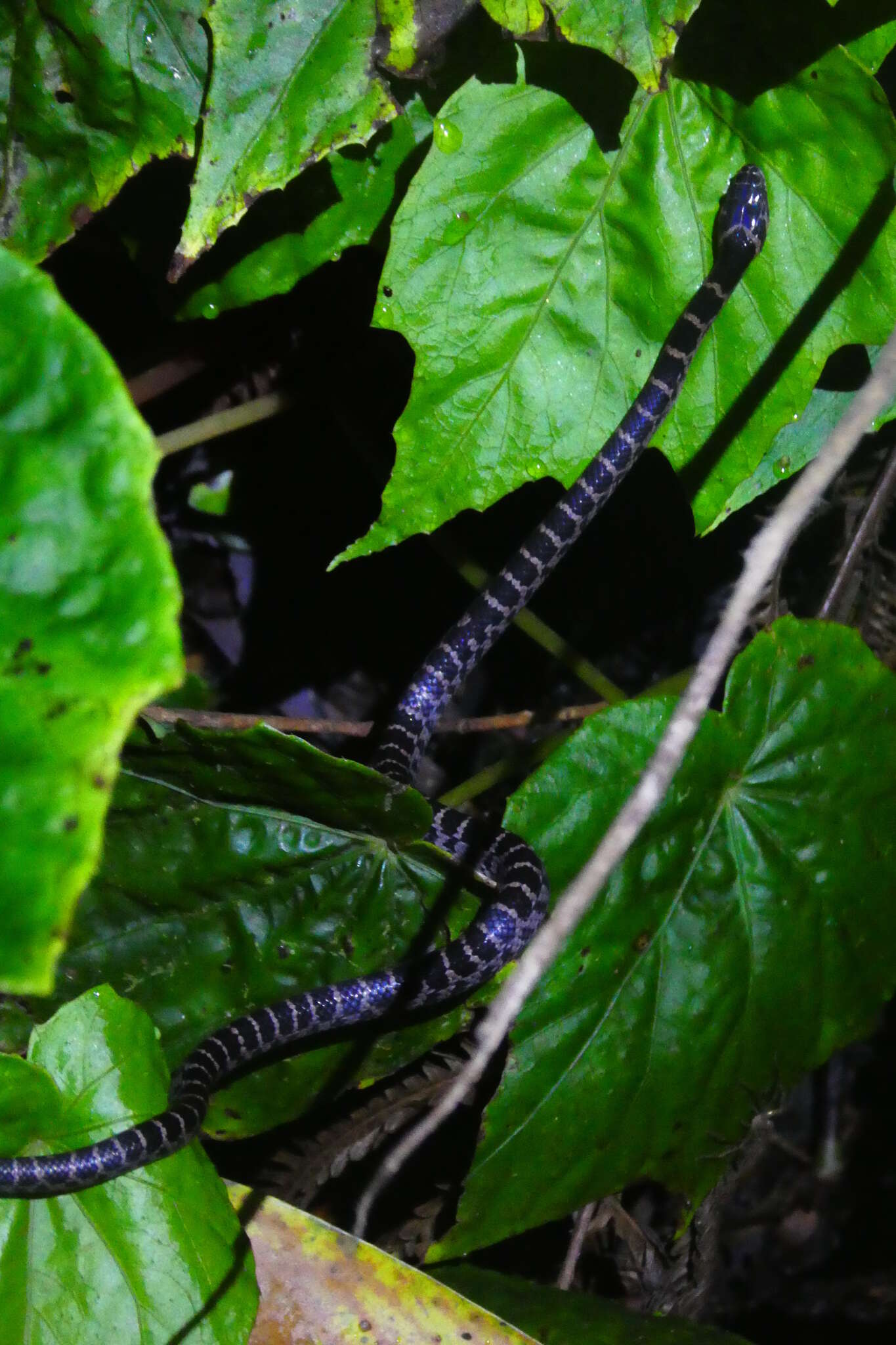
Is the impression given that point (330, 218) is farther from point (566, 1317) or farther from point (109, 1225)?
point (566, 1317)

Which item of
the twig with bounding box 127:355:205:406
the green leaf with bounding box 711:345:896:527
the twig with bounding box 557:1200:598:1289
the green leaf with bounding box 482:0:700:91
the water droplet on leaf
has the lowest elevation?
the twig with bounding box 557:1200:598:1289

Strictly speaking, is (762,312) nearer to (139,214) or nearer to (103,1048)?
(139,214)

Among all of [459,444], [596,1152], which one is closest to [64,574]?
[459,444]

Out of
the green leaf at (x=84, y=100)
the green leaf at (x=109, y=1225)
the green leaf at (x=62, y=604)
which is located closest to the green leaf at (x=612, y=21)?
the green leaf at (x=84, y=100)

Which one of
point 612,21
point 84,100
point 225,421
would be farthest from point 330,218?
point 225,421

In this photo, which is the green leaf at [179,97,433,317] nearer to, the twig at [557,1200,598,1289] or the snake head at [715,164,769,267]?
the snake head at [715,164,769,267]

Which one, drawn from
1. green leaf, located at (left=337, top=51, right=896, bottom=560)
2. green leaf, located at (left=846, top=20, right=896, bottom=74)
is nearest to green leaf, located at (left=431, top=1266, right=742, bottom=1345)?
green leaf, located at (left=337, top=51, right=896, bottom=560)

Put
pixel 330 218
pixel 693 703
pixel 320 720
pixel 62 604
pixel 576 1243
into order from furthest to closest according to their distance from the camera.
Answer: pixel 320 720 < pixel 576 1243 < pixel 330 218 < pixel 62 604 < pixel 693 703

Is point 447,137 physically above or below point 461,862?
above
